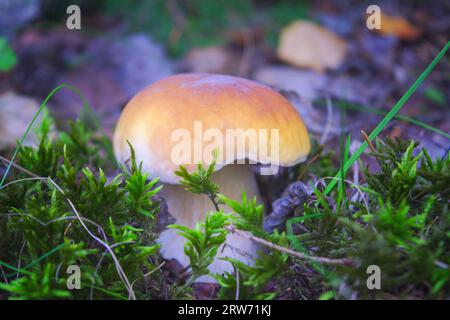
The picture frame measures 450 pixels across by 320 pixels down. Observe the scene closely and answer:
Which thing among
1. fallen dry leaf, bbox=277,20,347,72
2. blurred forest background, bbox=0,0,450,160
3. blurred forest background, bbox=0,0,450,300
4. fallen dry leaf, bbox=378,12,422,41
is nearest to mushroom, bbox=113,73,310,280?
blurred forest background, bbox=0,0,450,300

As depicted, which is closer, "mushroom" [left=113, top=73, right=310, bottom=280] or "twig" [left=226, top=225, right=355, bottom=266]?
"twig" [left=226, top=225, right=355, bottom=266]

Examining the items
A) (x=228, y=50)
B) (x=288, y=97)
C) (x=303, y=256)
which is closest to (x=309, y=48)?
(x=228, y=50)

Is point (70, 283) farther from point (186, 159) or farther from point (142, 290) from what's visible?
point (186, 159)

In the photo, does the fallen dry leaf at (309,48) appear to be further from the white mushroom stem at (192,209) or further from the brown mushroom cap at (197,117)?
the white mushroom stem at (192,209)

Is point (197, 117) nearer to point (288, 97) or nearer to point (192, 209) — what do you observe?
point (192, 209)

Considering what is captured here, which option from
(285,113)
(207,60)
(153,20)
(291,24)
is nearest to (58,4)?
(153,20)

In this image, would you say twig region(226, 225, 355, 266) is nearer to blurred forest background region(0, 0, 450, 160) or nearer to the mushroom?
the mushroom

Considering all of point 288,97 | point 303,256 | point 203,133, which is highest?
point 288,97
